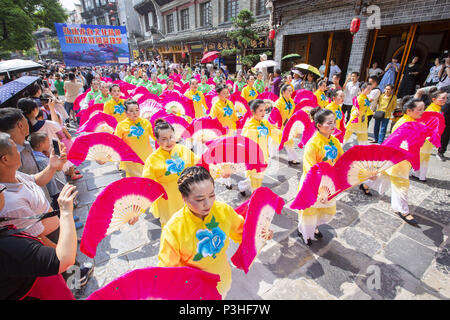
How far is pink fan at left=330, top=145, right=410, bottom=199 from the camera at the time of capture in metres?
2.60

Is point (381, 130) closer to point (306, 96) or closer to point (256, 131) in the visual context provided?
point (306, 96)

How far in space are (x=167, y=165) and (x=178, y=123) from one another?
7.51 ft

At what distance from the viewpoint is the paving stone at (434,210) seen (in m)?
3.64

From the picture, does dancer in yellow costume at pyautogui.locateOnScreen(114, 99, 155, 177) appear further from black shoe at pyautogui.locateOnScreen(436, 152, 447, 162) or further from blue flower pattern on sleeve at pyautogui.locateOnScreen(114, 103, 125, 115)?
black shoe at pyautogui.locateOnScreen(436, 152, 447, 162)

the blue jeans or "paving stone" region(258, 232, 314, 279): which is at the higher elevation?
the blue jeans

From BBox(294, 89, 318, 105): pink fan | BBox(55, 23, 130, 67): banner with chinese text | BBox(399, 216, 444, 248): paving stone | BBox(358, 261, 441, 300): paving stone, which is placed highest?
BBox(55, 23, 130, 67): banner with chinese text

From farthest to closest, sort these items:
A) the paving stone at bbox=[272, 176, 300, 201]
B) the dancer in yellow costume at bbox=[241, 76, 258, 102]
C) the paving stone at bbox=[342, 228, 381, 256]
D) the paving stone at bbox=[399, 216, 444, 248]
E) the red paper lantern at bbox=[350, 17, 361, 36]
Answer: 1. the red paper lantern at bbox=[350, 17, 361, 36]
2. the dancer in yellow costume at bbox=[241, 76, 258, 102]
3. the paving stone at bbox=[272, 176, 300, 201]
4. the paving stone at bbox=[399, 216, 444, 248]
5. the paving stone at bbox=[342, 228, 381, 256]

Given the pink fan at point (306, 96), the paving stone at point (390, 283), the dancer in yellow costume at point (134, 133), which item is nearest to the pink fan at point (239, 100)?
the pink fan at point (306, 96)

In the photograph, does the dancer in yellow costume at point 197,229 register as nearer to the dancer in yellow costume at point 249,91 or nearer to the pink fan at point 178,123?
the pink fan at point 178,123

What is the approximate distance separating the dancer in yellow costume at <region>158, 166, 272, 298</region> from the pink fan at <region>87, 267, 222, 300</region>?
11.1 inches

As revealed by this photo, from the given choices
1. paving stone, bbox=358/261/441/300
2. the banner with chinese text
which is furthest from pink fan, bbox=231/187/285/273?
the banner with chinese text

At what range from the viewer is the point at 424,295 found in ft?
8.04

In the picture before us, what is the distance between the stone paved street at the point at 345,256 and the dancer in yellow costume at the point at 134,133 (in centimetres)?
103

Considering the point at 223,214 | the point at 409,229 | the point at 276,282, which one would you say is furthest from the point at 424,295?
the point at 223,214
